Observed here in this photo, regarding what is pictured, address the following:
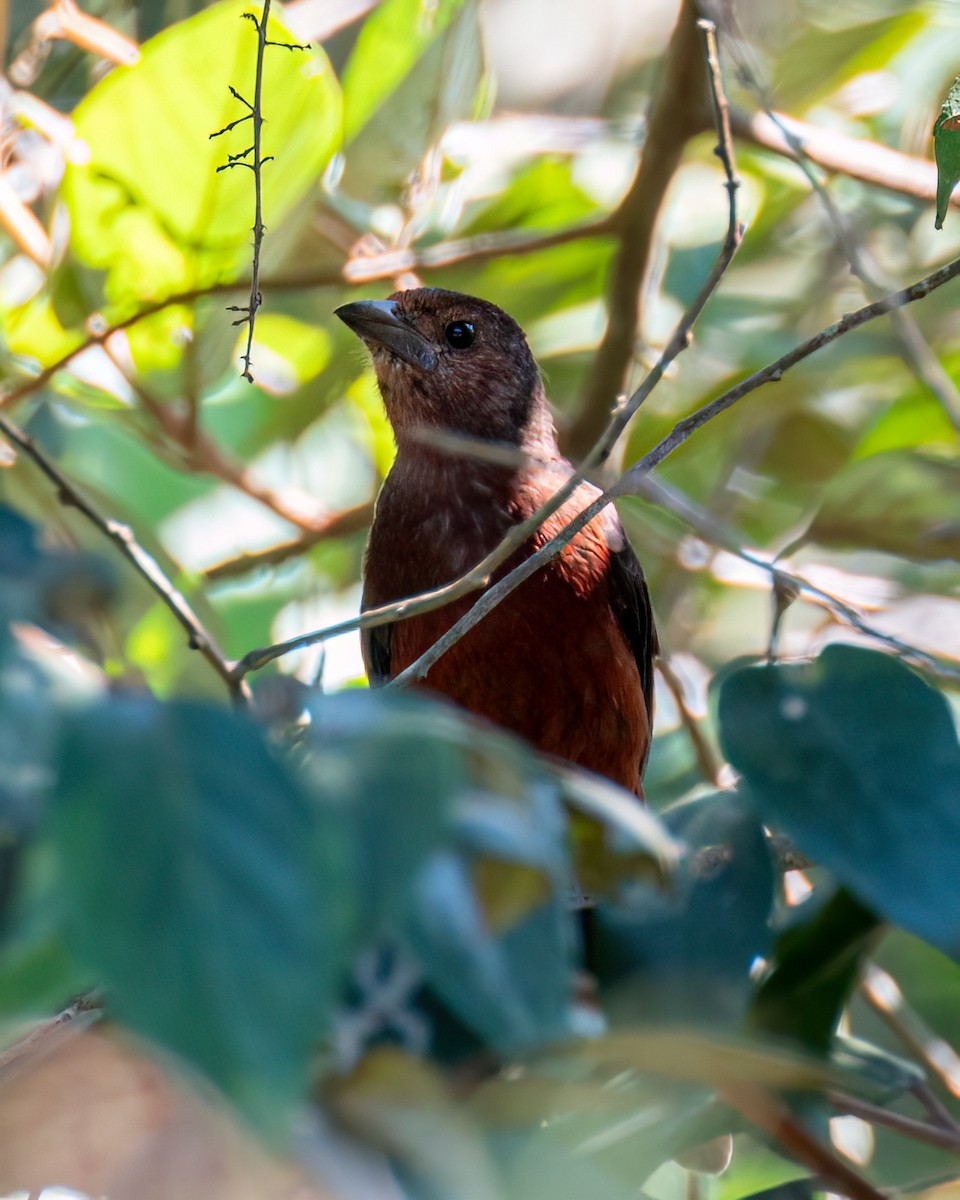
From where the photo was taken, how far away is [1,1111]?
140 cm

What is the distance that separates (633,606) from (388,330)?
1.05 metres

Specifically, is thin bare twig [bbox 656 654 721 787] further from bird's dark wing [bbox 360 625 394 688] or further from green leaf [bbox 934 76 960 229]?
green leaf [bbox 934 76 960 229]

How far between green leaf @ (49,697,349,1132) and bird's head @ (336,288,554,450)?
9.59 ft

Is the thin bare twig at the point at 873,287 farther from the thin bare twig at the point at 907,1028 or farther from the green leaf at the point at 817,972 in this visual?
the green leaf at the point at 817,972

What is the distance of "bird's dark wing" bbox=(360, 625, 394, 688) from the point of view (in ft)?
12.6

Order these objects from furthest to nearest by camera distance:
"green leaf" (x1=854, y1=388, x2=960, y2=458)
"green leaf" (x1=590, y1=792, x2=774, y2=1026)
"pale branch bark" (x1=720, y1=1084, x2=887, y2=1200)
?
"green leaf" (x1=854, y1=388, x2=960, y2=458)
"green leaf" (x1=590, y1=792, x2=774, y2=1026)
"pale branch bark" (x1=720, y1=1084, x2=887, y2=1200)

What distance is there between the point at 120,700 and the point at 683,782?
2845 mm

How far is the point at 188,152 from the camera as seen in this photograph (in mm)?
3488

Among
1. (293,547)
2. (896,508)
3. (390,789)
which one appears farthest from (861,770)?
(293,547)

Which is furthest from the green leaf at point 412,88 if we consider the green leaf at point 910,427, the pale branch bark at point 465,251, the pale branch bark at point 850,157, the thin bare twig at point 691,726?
the thin bare twig at point 691,726

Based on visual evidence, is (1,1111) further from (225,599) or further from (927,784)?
(225,599)

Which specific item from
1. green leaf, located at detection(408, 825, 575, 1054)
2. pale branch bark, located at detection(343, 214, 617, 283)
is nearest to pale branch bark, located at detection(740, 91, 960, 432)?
pale branch bark, located at detection(343, 214, 617, 283)

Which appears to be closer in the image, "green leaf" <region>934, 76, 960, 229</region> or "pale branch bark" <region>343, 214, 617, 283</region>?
"green leaf" <region>934, 76, 960, 229</region>

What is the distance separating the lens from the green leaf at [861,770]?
1.47 meters
